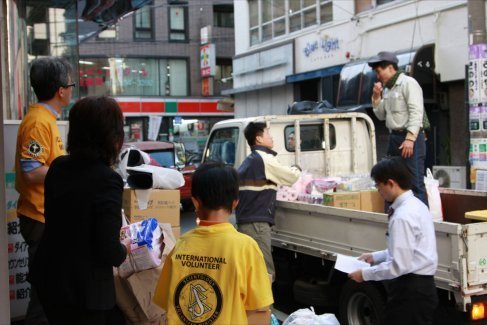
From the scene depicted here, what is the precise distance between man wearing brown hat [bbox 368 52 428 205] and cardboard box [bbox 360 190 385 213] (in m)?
0.45

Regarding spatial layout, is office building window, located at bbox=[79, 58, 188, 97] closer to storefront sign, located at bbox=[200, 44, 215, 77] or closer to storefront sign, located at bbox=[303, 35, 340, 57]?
storefront sign, located at bbox=[200, 44, 215, 77]

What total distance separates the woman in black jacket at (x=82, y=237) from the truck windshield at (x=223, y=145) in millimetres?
4439

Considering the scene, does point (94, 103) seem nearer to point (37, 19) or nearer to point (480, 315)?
point (480, 315)

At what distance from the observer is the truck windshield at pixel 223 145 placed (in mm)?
7094

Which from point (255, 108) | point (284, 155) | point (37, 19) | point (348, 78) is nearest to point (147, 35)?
point (255, 108)

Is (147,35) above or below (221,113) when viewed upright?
above

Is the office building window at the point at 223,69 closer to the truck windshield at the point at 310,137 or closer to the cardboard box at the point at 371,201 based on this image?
the truck windshield at the point at 310,137

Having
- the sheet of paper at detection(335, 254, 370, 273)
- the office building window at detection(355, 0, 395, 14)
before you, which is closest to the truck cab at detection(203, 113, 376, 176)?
the sheet of paper at detection(335, 254, 370, 273)

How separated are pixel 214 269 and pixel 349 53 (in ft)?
54.0

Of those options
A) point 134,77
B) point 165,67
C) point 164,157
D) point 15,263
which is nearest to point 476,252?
point 15,263

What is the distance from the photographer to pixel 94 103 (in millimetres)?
2582

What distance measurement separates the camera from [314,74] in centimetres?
1978

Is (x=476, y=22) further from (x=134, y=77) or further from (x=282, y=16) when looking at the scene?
(x=134, y=77)

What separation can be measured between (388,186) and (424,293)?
0.67 meters
